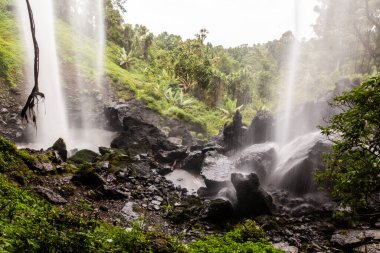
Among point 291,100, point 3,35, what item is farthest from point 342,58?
point 3,35

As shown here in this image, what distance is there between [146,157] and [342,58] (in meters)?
27.8

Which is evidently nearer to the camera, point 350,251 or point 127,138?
point 350,251

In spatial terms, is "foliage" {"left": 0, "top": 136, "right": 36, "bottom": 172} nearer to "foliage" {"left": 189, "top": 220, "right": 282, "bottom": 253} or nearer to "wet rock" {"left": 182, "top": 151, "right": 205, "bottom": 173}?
"foliage" {"left": 189, "top": 220, "right": 282, "bottom": 253}

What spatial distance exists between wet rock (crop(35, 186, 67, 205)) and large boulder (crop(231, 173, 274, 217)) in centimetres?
591

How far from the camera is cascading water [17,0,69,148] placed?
16494 millimetres

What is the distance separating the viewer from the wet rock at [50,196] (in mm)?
7981

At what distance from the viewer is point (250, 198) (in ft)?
35.6

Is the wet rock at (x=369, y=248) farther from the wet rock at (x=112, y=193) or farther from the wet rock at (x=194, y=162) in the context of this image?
the wet rock at (x=194, y=162)

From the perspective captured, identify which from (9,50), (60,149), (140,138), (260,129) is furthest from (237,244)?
(9,50)

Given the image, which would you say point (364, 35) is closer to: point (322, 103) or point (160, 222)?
point (322, 103)

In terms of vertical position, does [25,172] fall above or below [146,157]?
above

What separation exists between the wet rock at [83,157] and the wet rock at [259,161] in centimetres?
706

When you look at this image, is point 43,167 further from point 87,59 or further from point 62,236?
point 87,59

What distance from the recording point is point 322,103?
67.3ft
